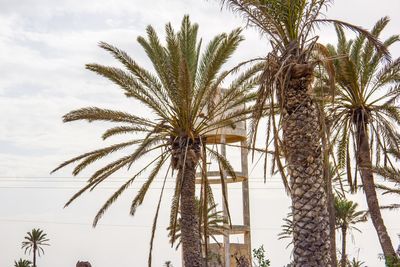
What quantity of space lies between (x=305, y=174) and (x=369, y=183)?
12732 millimetres

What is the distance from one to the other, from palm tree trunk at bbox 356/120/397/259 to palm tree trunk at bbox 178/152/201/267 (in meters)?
6.72

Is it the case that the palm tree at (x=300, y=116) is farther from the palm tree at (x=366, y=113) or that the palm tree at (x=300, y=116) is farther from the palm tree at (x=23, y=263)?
the palm tree at (x=23, y=263)

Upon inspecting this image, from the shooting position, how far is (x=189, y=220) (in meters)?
23.0

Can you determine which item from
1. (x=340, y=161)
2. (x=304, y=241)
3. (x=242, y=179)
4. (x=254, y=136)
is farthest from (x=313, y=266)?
(x=242, y=179)

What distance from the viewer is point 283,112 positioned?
14.9 m

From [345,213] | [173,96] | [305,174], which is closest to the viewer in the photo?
[305,174]

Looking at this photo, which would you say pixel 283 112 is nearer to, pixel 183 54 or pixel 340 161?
pixel 183 54

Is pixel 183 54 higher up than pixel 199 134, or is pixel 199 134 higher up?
pixel 183 54

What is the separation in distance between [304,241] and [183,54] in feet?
35.6

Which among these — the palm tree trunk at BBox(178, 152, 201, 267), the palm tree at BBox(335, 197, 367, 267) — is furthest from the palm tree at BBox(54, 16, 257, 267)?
the palm tree at BBox(335, 197, 367, 267)

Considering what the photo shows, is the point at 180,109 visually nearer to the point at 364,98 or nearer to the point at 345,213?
the point at 364,98

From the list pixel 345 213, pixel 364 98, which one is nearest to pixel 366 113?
pixel 364 98

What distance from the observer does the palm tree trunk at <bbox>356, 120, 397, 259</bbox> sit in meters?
25.9

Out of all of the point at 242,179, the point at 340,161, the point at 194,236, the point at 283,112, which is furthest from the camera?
the point at 242,179
